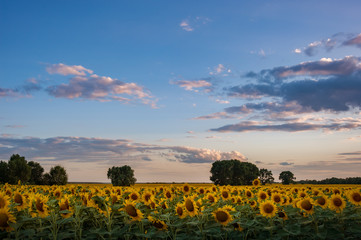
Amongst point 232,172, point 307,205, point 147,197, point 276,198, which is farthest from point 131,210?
point 232,172

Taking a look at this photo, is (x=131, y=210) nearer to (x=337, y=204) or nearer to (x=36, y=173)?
(x=337, y=204)

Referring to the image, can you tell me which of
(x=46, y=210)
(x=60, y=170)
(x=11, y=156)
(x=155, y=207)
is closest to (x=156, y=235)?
(x=155, y=207)

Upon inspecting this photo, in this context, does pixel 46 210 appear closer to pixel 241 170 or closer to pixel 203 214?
pixel 203 214

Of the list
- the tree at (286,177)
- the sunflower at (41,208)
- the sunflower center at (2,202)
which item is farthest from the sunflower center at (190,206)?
the tree at (286,177)

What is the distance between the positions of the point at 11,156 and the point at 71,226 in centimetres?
8498

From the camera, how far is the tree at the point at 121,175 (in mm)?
85250

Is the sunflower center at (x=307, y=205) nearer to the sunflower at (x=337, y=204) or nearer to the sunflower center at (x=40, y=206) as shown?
the sunflower at (x=337, y=204)

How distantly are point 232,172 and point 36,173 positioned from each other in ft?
165

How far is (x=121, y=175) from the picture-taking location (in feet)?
281

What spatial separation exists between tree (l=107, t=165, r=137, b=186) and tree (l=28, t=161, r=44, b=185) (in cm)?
1702

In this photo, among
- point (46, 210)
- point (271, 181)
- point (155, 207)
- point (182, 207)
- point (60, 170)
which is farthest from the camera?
point (60, 170)

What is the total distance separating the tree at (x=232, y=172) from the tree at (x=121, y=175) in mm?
21247

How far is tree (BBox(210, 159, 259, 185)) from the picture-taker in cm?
9075

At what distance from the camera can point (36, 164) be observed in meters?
88.2
